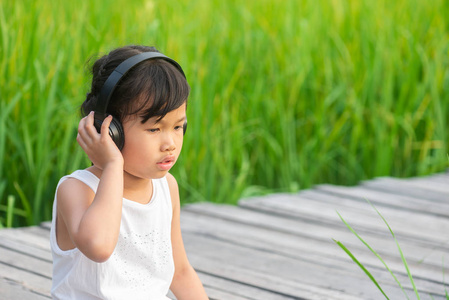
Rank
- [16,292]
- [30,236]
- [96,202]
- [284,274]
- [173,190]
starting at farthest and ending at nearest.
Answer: [30,236] → [284,274] → [16,292] → [173,190] → [96,202]

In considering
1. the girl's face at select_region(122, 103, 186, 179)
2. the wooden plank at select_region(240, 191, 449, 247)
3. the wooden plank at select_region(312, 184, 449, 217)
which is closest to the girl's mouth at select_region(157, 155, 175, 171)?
the girl's face at select_region(122, 103, 186, 179)

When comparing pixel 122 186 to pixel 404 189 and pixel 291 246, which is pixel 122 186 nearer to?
pixel 291 246

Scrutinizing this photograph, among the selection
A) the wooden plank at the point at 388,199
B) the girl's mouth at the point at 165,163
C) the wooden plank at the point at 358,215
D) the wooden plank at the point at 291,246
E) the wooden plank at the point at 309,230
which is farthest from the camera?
the wooden plank at the point at 388,199

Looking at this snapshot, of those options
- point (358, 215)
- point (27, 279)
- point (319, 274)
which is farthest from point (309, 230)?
point (27, 279)

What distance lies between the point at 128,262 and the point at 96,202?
0.24 metres

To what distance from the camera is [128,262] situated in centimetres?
165

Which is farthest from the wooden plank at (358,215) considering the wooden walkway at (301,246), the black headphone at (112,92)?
the black headphone at (112,92)

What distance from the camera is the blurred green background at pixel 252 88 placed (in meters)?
3.16

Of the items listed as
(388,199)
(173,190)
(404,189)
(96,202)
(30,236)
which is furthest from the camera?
(404,189)

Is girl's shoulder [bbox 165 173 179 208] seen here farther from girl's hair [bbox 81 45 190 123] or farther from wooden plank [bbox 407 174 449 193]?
wooden plank [bbox 407 174 449 193]

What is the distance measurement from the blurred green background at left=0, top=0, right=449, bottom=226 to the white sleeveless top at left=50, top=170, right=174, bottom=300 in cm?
141

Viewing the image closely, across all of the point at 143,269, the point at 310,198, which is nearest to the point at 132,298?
the point at 143,269

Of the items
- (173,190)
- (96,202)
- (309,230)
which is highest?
(96,202)

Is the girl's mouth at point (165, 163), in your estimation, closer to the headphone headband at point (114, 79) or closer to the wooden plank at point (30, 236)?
the headphone headband at point (114, 79)
